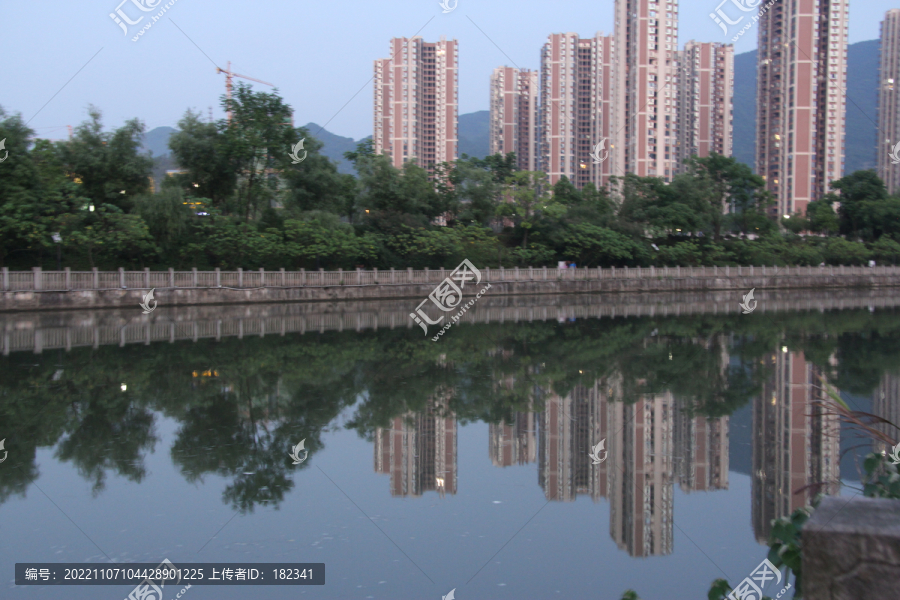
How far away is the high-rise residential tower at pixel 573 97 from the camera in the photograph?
9325cm

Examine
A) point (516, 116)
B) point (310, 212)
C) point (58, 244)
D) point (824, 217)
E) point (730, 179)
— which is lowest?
point (58, 244)

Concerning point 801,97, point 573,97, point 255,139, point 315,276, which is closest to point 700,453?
point 315,276

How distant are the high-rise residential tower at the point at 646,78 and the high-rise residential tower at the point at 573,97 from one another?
62.3ft

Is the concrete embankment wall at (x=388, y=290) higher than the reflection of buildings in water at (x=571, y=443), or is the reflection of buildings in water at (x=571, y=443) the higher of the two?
the concrete embankment wall at (x=388, y=290)

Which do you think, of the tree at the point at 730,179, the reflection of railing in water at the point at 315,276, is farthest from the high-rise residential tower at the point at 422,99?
the reflection of railing in water at the point at 315,276

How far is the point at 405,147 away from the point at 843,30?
159 ft

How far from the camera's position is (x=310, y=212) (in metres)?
31.4
